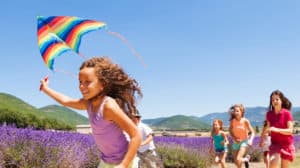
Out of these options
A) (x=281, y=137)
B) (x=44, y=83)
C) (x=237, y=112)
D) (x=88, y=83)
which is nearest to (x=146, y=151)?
(x=281, y=137)

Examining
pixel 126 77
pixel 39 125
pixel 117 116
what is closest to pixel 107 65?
pixel 126 77

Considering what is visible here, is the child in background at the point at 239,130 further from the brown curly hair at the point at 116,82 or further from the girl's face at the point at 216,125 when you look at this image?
the brown curly hair at the point at 116,82

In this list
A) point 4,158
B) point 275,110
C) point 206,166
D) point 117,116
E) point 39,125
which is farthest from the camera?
point 39,125

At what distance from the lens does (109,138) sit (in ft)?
11.5

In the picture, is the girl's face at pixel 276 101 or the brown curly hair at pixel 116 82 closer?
the brown curly hair at pixel 116 82

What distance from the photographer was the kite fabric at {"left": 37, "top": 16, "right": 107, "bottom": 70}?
144 inches

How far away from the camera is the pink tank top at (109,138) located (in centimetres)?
346

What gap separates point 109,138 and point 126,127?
0.27 m

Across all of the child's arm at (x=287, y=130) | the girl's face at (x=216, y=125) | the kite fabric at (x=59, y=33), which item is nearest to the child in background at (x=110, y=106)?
the kite fabric at (x=59, y=33)

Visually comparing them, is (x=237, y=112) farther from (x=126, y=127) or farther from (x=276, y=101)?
(x=126, y=127)

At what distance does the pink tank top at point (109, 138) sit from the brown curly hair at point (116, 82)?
184mm

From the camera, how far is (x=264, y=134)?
8.54 m

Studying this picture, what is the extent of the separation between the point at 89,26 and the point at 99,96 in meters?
0.56

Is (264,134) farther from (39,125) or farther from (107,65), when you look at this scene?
(39,125)
